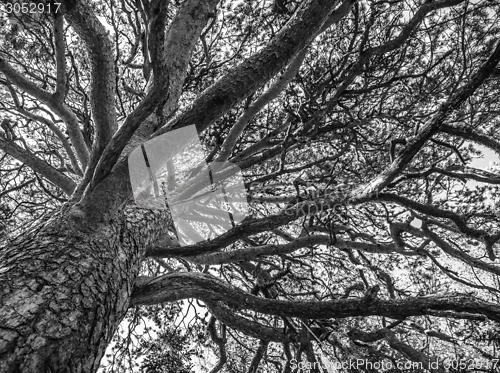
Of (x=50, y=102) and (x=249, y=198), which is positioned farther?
(x=249, y=198)

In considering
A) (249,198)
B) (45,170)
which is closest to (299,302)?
(249,198)

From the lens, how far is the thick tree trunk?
3.00 ft

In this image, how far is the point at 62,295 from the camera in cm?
109

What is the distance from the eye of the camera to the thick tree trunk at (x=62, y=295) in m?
0.91

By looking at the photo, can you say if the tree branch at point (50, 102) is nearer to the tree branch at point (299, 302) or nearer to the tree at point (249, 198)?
the tree at point (249, 198)

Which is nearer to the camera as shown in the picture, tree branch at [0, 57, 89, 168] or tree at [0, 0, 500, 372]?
tree at [0, 0, 500, 372]

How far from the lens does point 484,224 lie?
3572 millimetres

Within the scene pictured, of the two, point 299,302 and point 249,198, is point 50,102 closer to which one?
point 249,198

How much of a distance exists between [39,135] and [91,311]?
4540 mm

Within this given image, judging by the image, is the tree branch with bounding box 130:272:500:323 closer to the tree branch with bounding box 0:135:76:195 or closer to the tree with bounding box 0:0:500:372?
the tree with bounding box 0:0:500:372

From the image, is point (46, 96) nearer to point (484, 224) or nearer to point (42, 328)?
point (42, 328)

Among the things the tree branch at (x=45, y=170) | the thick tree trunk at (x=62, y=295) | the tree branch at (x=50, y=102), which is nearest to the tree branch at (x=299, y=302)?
the thick tree trunk at (x=62, y=295)

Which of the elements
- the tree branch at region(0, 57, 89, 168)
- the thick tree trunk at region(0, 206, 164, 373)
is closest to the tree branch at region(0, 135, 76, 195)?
the tree branch at region(0, 57, 89, 168)

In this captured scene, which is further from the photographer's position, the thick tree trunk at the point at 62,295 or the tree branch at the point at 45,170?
the tree branch at the point at 45,170
